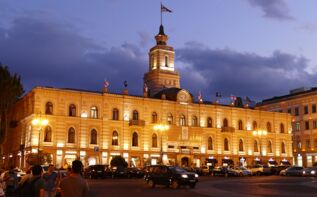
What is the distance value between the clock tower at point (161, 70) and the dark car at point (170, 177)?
4846 cm

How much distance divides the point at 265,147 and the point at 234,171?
1001 inches

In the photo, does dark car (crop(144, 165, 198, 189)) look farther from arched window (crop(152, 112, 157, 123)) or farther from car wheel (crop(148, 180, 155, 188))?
arched window (crop(152, 112, 157, 123))

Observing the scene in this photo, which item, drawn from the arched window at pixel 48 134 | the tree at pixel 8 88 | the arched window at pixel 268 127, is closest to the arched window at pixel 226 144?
the arched window at pixel 268 127

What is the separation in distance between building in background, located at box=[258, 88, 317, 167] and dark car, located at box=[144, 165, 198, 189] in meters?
58.0

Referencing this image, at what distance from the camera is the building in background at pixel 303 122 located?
3300 inches

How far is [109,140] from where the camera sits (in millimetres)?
64250

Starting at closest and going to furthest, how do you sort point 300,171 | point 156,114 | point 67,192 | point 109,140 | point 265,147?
1. point 67,192
2. point 300,171
3. point 109,140
4. point 156,114
5. point 265,147

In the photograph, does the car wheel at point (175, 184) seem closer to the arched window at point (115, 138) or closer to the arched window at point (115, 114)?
the arched window at point (115, 138)

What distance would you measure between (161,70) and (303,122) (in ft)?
97.3

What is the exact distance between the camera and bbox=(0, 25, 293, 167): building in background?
60750mm

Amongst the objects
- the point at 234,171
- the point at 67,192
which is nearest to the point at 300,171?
the point at 234,171

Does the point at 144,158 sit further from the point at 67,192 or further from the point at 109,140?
the point at 67,192

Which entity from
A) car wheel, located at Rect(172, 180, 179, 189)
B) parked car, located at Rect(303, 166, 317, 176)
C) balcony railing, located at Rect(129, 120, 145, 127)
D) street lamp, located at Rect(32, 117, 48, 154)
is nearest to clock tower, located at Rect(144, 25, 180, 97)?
balcony railing, located at Rect(129, 120, 145, 127)

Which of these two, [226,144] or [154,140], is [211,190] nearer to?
[154,140]
